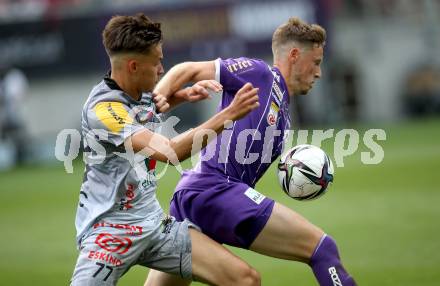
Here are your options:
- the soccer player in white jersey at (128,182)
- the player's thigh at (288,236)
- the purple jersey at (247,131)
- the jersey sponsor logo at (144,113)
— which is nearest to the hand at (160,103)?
the jersey sponsor logo at (144,113)

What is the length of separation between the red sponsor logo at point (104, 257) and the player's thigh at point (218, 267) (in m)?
0.52

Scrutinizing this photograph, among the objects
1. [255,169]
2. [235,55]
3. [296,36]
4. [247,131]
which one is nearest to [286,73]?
[296,36]

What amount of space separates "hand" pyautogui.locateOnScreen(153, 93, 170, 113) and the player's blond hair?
1279 millimetres

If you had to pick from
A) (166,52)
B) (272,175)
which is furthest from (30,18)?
(272,175)

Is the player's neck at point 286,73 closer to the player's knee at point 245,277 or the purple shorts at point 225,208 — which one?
the purple shorts at point 225,208

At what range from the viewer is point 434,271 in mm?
8453

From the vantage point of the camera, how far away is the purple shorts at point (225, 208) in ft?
20.7

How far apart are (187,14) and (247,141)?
21.9m

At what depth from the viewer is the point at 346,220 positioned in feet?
40.7

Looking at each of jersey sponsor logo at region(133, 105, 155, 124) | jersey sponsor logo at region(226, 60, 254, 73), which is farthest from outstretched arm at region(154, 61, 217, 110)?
jersey sponsor logo at region(133, 105, 155, 124)

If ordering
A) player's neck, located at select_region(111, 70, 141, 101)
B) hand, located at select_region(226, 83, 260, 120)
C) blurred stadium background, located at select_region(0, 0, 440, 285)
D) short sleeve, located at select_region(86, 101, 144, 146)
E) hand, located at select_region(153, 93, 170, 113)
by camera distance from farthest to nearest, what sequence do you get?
blurred stadium background, located at select_region(0, 0, 440, 285), hand, located at select_region(153, 93, 170, 113), player's neck, located at select_region(111, 70, 141, 101), short sleeve, located at select_region(86, 101, 144, 146), hand, located at select_region(226, 83, 260, 120)

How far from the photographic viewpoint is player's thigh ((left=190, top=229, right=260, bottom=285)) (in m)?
5.69

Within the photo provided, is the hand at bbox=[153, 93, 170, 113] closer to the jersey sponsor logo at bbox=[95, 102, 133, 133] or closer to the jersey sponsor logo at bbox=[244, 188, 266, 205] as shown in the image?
the jersey sponsor logo at bbox=[95, 102, 133, 133]

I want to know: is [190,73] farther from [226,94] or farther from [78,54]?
[78,54]
